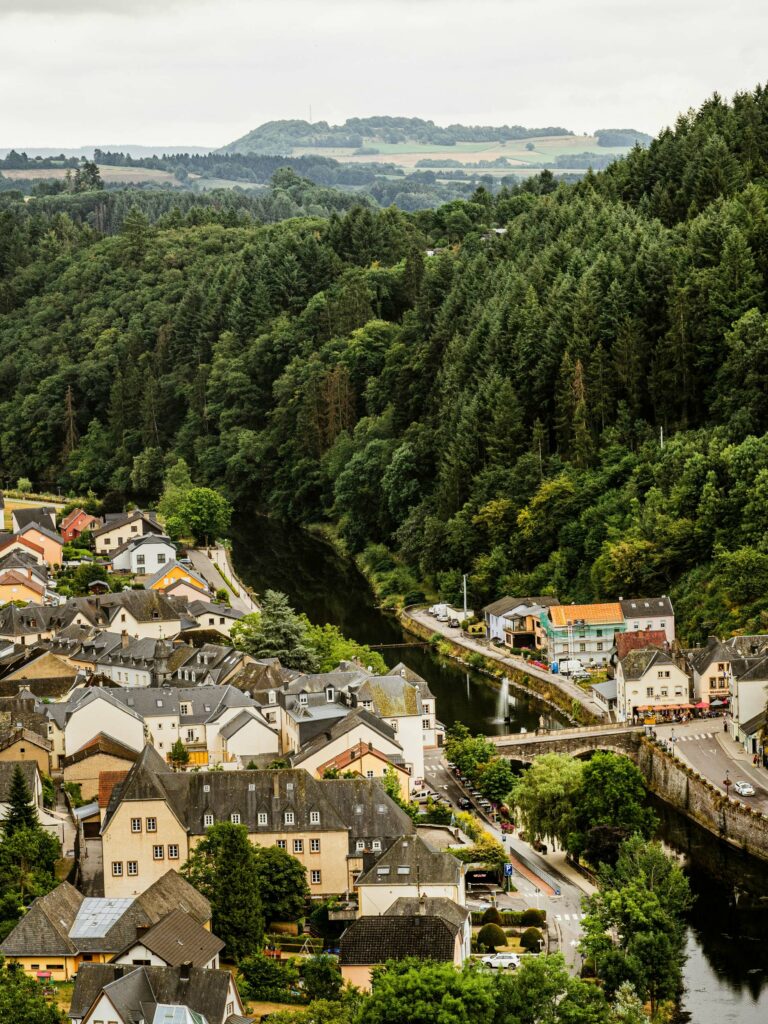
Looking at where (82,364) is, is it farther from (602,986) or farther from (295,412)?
(602,986)

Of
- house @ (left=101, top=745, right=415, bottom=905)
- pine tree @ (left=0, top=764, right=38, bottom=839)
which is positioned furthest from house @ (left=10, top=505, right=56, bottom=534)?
house @ (left=101, top=745, right=415, bottom=905)

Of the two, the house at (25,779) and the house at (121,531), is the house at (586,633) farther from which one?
the house at (25,779)

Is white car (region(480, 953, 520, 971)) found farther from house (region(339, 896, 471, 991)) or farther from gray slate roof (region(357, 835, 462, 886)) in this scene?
gray slate roof (region(357, 835, 462, 886))

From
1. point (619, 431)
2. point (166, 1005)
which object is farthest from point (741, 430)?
point (166, 1005)

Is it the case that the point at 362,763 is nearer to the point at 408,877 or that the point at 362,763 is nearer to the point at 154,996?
the point at 408,877

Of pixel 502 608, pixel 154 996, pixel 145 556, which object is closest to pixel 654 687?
pixel 502 608
